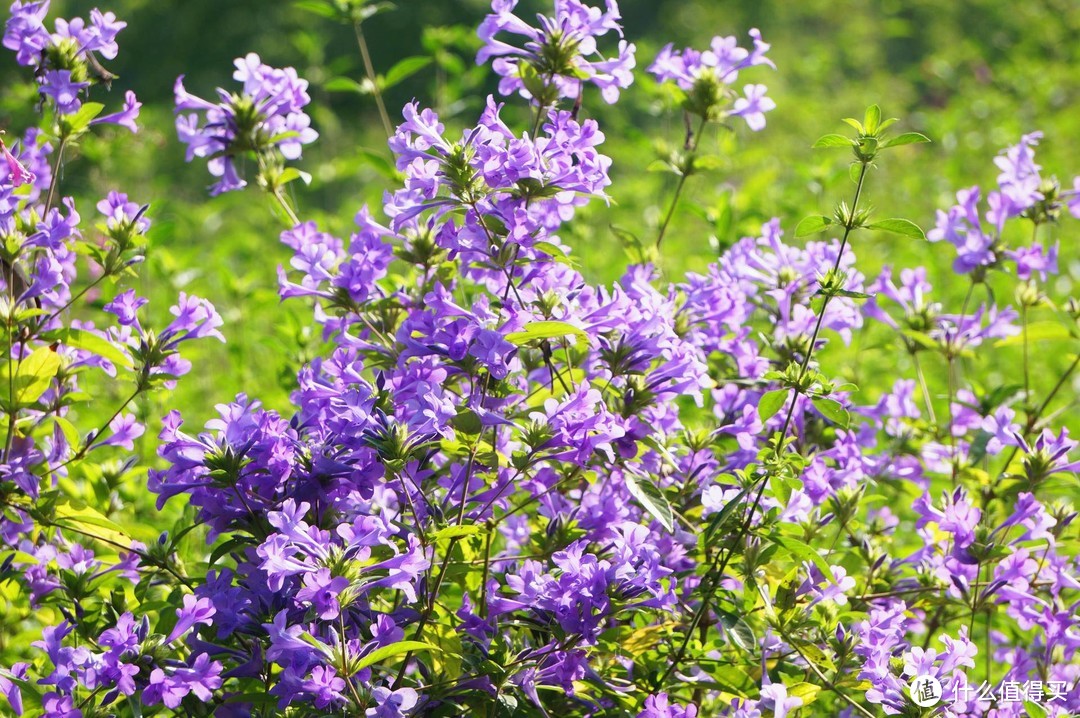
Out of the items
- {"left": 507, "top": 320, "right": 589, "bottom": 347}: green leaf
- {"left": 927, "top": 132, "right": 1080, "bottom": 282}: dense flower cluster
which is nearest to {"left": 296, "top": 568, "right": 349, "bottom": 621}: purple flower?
{"left": 507, "top": 320, "right": 589, "bottom": 347}: green leaf

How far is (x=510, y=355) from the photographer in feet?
5.00

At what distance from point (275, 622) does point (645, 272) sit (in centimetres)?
79

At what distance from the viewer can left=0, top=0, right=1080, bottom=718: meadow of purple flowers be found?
140 centimetres

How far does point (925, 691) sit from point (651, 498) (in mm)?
427

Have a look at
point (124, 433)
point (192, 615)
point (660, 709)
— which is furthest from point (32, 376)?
point (660, 709)

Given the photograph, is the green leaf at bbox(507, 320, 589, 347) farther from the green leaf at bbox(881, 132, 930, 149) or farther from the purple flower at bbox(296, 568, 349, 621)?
the green leaf at bbox(881, 132, 930, 149)

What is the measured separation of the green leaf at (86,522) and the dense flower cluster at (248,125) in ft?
1.72

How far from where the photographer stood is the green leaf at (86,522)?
1546mm

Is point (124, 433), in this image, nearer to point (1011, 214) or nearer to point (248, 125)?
point (248, 125)

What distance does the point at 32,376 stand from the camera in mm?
1639

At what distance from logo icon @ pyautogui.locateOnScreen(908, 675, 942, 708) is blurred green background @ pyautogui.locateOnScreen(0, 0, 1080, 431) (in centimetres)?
104

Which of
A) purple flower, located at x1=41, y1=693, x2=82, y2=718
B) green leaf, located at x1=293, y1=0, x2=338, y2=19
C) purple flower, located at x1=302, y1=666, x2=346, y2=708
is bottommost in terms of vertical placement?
purple flower, located at x1=41, y1=693, x2=82, y2=718

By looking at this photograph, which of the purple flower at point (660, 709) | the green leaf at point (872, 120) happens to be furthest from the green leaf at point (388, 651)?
the green leaf at point (872, 120)

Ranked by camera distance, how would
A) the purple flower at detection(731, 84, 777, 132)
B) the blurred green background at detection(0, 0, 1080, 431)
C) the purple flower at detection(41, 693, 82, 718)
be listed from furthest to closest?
the blurred green background at detection(0, 0, 1080, 431) → the purple flower at detection(731, 84, 777, 132) → the purple flower at detection(41, 693, 82, 718)
